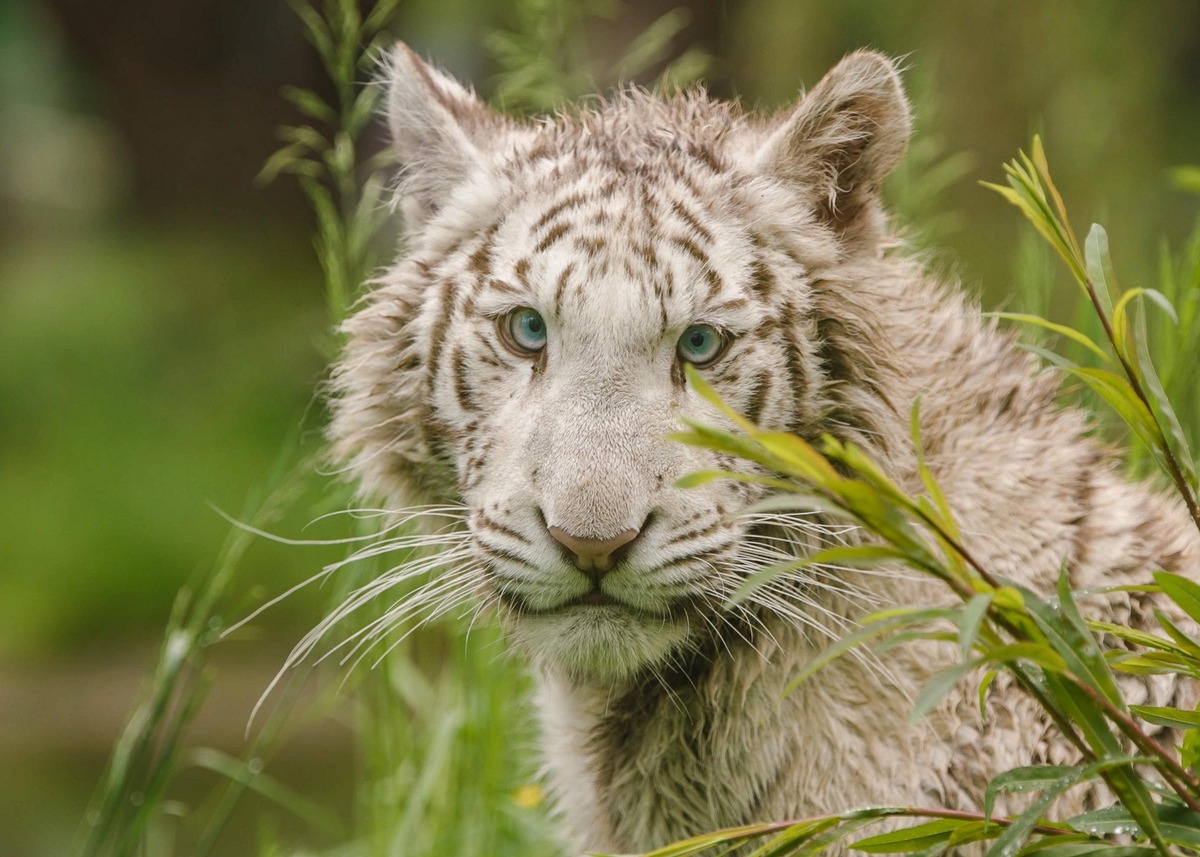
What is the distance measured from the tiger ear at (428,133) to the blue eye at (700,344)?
0.68 m

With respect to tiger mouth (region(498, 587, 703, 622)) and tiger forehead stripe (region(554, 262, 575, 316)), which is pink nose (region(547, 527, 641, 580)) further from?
tiger forehead stripe (region(554, 262, 575, 316))

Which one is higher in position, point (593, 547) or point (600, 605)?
point (593, 547)

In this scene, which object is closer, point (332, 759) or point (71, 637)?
point (332, 759)

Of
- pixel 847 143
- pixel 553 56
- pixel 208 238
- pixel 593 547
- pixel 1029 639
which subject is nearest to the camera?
pixel 1029 639

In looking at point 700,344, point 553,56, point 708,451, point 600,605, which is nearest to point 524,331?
point 700,344

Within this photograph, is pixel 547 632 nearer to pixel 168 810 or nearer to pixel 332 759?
A: pixel 168 810

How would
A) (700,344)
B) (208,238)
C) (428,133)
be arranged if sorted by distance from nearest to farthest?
(700,344)
(428,133)
(208,238)

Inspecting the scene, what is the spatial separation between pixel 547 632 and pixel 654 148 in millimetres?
962

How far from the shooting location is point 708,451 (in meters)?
2.52

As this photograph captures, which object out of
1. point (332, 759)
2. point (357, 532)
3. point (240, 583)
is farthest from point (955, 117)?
point (240, 583)

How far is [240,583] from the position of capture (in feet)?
31.4

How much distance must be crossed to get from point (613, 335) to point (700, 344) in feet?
0.58

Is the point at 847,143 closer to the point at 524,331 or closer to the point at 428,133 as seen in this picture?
the point at 524,331

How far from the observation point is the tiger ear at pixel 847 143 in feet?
8.95
